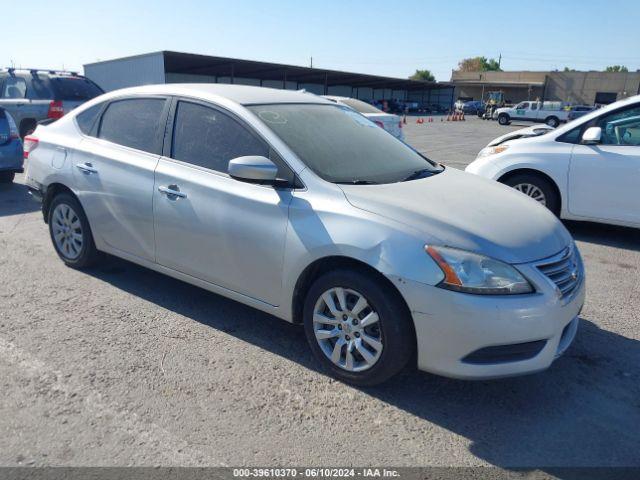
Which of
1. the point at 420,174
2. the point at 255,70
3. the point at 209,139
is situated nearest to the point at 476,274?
the point at 420,174

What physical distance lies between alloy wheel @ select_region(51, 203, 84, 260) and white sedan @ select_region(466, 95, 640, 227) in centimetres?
494

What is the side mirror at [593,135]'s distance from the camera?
5754mm

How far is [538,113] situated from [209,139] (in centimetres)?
4080

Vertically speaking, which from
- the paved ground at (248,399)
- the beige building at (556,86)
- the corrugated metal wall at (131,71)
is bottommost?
the paved ground at (248,399)

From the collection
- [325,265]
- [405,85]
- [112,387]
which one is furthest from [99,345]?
[405,85]

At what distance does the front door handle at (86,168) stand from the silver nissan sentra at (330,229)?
0.01 meters

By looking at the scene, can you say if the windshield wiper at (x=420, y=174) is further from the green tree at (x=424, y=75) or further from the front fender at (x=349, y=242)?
the green tree at (x=424, y=75)

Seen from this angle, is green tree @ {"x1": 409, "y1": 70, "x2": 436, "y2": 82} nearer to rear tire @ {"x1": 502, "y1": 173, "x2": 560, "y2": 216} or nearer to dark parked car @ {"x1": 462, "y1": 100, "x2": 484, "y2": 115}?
dark parked car @ {"x1": 462, "y1": 100, "x2": 484, "y2": 115}

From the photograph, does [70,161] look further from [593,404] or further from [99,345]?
[593,404]

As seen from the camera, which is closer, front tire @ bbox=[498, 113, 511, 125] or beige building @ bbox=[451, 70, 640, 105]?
front tire @ bbox=[498, 113, 511, 125]

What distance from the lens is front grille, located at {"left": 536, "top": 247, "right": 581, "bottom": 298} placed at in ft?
9.33

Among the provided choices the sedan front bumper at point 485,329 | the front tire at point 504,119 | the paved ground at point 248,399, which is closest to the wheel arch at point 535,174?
the paved ground at point 248,399

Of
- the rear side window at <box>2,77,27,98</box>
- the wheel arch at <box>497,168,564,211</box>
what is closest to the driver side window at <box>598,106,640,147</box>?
the wheel arch at <box>497,168,564,211</box>

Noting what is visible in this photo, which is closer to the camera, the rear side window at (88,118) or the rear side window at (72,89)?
the rear side window at (88,118)
